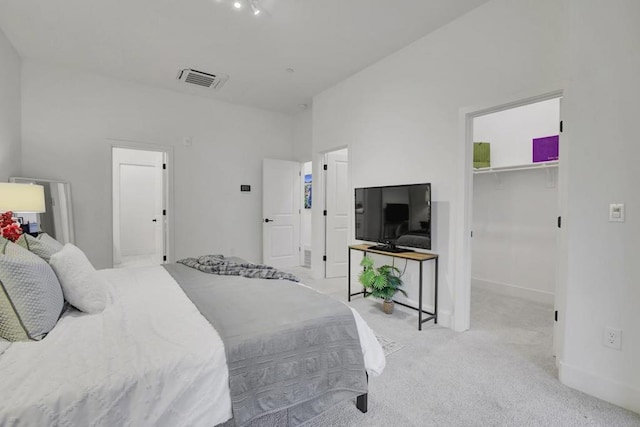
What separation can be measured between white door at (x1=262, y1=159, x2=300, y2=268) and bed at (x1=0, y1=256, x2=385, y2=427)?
11.5 ft

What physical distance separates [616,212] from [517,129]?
2241 mm

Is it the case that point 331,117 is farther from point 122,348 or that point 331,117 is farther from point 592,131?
point 122,348

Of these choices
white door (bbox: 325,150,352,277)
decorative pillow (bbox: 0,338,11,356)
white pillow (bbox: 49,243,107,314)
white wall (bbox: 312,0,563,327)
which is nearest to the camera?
decorative pillow (bbox: 0,338,11,356)

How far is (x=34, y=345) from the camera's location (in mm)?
1173

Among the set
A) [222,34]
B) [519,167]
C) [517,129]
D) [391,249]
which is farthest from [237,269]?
[517,129]

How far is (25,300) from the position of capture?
4.06ft

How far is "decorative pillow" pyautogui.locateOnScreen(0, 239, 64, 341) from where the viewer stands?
1188 millimetres

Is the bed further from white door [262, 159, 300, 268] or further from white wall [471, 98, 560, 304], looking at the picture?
white door [262, 159, 300, 268]

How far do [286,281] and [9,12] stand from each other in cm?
349

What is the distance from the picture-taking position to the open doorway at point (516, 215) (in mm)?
3295

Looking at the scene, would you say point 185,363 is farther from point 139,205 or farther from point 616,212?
point 139,205

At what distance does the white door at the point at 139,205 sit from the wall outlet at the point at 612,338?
692cm

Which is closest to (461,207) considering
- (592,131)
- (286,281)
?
(592,131)

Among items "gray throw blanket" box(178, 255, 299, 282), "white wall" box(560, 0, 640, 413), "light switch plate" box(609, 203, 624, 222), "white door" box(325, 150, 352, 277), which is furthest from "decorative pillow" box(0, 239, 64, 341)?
"white door" box(325, 150, 352, 277)
